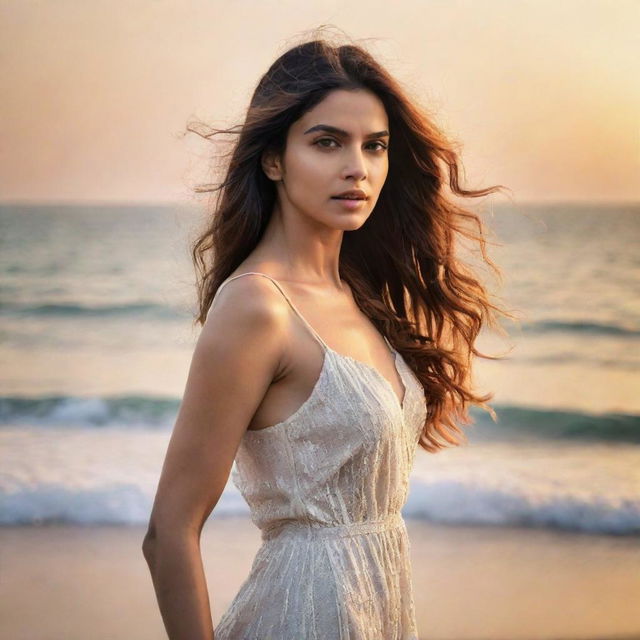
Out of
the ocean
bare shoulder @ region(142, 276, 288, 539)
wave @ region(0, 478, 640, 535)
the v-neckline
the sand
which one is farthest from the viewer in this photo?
the ocean

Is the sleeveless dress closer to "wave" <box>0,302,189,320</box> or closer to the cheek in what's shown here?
the cheek

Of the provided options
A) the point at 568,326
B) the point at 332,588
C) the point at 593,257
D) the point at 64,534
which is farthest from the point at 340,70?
the point at 593,257

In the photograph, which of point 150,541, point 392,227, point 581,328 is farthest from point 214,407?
point 581,328

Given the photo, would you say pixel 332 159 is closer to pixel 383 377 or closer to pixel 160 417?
pixel 383 377

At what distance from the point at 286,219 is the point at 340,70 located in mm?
268

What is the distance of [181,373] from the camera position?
7.09 meters

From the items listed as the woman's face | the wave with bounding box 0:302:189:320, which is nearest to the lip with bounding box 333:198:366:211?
the woman's face

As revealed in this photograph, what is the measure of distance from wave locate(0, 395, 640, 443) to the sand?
1491mm

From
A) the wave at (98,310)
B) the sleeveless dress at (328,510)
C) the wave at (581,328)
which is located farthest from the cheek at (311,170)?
the wave at (581,328)

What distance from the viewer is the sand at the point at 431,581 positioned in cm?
399

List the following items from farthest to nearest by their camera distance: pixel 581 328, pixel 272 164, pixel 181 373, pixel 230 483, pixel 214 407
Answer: pixel 581 328, pixel 181 373, pixel 230 483, pixel 272 164, pixel 214 407

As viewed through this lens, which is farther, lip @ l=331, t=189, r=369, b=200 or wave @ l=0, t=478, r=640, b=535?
wave @ l=0, t=478, r=640, b=535

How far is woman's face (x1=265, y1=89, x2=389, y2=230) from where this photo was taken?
70.2 inches

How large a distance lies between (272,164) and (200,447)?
53cm
